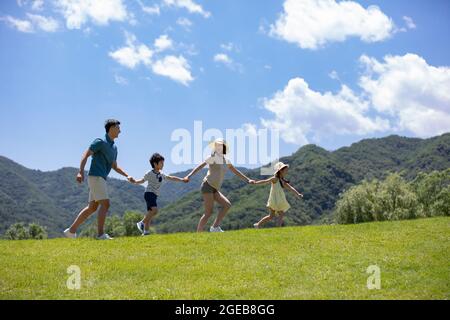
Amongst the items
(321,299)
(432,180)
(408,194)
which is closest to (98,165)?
(321,299)

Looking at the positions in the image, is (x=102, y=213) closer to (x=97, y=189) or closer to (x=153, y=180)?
(x=97, y=189)

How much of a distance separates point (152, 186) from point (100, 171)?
363 centimetres

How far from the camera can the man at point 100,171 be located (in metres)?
15.0

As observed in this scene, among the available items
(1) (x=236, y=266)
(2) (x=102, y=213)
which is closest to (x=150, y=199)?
(2) (x=102, y=213)

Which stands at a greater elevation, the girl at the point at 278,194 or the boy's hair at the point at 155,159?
the boy's hair at the point at 155,159

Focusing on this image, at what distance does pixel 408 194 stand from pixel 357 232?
123 feet

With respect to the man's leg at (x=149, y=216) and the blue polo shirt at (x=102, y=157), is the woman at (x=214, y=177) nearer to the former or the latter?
the man's leg at (x=149, y=216)

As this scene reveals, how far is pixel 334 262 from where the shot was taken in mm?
11938

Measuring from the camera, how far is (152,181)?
18641mm

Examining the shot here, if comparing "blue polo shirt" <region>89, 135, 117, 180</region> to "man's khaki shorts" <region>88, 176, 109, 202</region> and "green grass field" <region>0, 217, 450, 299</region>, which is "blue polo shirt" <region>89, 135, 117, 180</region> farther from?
"green grass field" <region>0, 217, 450, 299</region>

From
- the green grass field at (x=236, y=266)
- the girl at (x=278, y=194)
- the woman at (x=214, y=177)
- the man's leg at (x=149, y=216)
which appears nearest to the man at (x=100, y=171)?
the green grass field at (x=236, y=266)

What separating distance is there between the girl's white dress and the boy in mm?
4200

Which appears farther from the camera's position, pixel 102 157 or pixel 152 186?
pixel 152 186
